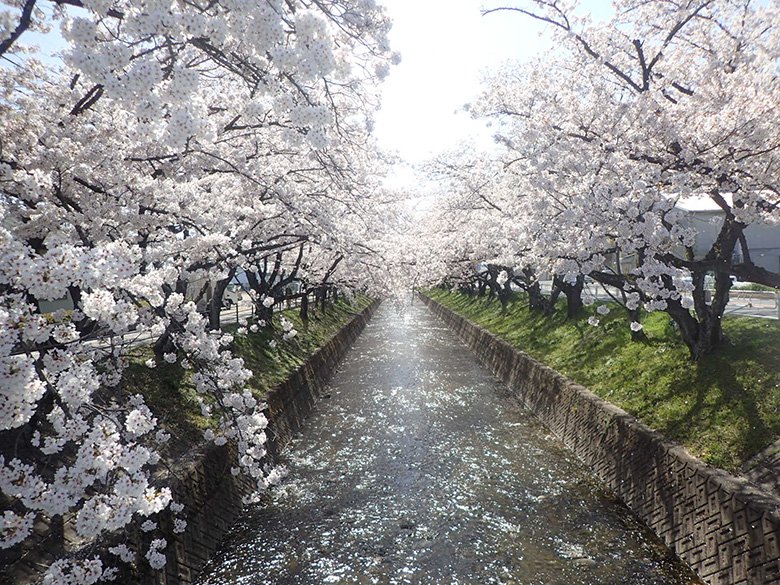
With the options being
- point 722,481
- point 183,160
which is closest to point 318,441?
point 183,160

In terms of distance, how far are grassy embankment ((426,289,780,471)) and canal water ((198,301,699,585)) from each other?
1708 millimetres

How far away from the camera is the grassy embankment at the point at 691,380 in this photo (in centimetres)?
764

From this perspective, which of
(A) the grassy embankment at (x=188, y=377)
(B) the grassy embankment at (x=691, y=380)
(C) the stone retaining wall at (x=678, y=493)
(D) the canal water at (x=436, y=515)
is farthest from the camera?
(A) the grassy embankment at (x=188, y=377)

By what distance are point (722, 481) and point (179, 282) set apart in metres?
10.4

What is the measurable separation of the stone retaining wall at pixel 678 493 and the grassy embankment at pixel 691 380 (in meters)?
0.39

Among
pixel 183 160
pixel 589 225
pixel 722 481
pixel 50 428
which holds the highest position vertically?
pixel 183 160

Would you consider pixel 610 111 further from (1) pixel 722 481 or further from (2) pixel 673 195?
(1) pixel 722 481

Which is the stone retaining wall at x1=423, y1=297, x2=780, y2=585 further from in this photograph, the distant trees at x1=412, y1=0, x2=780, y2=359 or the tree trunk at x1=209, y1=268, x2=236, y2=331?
the tree trunk at x1=209, y1=268, x2=236, y2=331

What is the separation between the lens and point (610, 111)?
9.91 meters

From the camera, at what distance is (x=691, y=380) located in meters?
9.90

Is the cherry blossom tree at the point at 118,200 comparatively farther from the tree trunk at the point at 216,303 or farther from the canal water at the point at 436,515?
the tree trunk at the point at 216,303

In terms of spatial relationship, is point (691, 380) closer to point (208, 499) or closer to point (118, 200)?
point (208, 499)

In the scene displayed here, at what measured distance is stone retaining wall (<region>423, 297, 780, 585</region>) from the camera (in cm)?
570

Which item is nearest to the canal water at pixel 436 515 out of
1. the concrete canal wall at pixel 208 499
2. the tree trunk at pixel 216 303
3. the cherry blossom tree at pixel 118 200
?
the concrete canal wall at pixel 208 499
